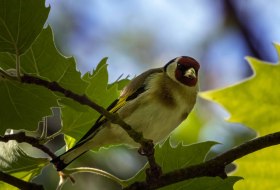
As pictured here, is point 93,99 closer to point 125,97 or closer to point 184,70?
point 125,97

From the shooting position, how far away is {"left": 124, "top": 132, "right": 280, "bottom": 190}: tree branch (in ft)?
3.95

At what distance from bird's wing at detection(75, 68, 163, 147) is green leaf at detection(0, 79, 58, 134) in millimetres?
236

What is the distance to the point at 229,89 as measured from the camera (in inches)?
60.6

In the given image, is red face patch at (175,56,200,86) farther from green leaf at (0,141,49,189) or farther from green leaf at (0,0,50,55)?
green leaf at (0,0,50,55)

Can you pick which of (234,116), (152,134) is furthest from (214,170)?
(152,134)

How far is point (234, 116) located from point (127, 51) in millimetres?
2683

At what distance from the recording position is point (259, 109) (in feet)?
5.11

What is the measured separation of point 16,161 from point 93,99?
246 mm

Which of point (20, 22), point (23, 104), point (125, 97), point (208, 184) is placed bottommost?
point (208, 184)

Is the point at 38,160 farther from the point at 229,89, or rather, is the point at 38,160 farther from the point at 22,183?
the point at 229,89

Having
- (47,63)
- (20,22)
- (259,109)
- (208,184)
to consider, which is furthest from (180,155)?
(20,22)

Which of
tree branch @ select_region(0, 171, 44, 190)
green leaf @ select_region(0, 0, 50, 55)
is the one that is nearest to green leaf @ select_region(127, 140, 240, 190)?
tree branch @ select_region(0, 171, 44, 190)

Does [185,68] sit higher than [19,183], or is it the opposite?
[19,183]

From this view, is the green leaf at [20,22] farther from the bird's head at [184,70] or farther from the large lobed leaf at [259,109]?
the bird's head at [184,70]
